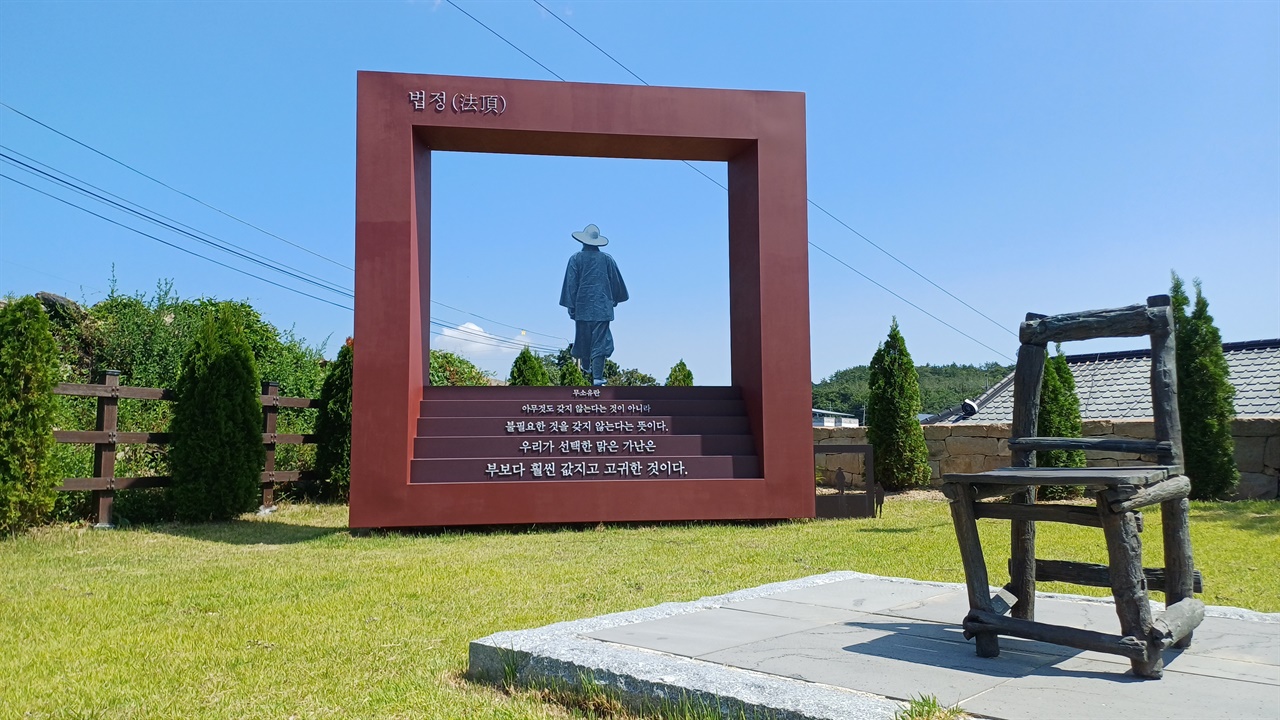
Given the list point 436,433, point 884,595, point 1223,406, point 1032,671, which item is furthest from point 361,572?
point 1223,406

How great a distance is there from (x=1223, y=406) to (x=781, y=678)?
1026 cm

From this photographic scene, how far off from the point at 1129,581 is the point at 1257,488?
1005cm

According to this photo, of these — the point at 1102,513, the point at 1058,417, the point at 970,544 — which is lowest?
the point at 970,544

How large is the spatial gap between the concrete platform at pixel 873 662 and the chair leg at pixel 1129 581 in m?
0.06

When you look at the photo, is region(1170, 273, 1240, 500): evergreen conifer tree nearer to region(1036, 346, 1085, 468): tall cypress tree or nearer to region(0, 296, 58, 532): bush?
region(1036, 346, 1085, 468): tall cypress tree

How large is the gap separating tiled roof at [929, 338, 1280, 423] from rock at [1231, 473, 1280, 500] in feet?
4.94

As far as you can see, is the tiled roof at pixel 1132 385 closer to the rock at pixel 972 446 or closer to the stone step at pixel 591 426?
the rock at pixel 972 446

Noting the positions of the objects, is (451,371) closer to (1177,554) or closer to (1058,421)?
(1058,421)

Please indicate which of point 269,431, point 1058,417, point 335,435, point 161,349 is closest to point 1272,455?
point 1058,417

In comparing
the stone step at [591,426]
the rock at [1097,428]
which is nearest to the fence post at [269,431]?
the stone step at [591,426]

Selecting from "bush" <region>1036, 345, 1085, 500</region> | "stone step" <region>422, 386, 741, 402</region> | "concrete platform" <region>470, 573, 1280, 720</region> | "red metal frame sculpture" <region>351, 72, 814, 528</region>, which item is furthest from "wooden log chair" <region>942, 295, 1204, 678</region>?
"bush" <region>1036, 345, 1085, 500</region>

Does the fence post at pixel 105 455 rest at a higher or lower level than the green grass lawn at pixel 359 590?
higher

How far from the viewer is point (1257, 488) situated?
1066cm

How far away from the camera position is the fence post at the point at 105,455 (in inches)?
321
